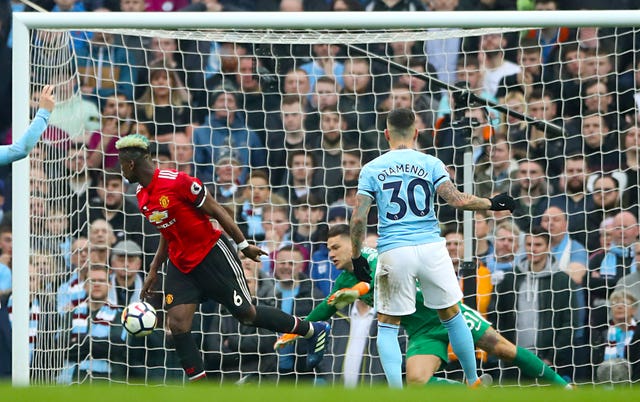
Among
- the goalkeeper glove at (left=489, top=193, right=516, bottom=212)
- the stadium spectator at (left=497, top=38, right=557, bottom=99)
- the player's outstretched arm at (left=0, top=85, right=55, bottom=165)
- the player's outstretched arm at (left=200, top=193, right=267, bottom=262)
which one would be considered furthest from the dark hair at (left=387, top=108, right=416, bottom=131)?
the stadium spectator at (left=497, top=38, right=557, bottom=99)

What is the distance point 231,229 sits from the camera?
28.1 ft

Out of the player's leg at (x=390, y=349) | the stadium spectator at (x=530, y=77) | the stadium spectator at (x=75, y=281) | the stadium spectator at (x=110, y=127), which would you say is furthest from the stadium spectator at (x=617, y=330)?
the stadium spectator at (x=110, y=127)

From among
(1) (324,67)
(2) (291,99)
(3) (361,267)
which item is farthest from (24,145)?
(1) (324,67)

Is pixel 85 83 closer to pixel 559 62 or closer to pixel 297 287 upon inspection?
pixel 297 287

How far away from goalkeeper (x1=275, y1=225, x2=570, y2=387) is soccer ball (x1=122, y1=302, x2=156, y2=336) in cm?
120

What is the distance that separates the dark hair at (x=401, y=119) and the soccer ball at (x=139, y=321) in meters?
2.07

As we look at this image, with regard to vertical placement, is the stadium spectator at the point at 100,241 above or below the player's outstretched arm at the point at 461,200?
below

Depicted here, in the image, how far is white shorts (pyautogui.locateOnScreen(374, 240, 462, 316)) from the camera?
7.82 meters

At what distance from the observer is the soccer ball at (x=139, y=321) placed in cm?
841

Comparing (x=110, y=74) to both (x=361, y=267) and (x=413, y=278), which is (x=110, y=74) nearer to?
(x=361, y=267)

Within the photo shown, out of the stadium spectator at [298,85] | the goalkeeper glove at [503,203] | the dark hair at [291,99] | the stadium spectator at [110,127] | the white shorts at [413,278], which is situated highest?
the stadium spectator at [298,85]

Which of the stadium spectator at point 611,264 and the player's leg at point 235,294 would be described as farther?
the stadium spectator at point 611,264

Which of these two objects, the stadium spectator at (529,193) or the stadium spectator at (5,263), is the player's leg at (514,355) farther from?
the stadium spectator at (5,263)

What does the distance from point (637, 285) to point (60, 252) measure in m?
4.40
